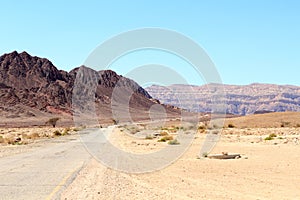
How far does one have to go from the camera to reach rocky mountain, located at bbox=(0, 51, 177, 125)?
139500 millimetres

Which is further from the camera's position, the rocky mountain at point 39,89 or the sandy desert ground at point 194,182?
the rocky mountain at point 39,89

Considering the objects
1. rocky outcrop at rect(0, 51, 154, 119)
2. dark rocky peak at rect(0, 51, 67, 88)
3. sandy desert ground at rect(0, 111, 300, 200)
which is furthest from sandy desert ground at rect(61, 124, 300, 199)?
dark rocky peak at rect(0, 51, 67, 88)

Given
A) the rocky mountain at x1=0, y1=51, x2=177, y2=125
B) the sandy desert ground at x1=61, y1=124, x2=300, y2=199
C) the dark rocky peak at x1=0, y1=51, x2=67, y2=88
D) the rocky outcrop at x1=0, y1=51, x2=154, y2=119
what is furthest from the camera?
the dark rocky peak at x1=0, y1=51, x2=67, y2=88

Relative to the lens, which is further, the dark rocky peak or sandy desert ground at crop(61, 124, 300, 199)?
the dark rocky peak

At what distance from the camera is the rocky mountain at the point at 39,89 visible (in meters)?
140

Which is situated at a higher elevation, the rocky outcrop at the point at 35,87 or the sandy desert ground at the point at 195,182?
the rocky outcrop at the point at 35,87

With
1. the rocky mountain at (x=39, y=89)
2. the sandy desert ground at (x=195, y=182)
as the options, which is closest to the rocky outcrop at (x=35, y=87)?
the rocky mountain at (x=39, y=89)

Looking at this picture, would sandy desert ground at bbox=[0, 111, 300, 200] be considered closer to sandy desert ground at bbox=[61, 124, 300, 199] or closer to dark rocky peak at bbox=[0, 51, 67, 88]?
sandy desert ground at bbox=[61, 124, 300, 199]

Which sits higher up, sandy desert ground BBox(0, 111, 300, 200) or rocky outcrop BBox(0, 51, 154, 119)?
rocky outcrop BBox(0, 51, 154, 119)

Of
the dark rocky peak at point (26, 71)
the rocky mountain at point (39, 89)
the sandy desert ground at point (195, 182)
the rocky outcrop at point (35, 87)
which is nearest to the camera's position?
the sandy desert ground at point (195, 182)

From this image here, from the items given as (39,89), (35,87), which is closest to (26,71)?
(35,87)

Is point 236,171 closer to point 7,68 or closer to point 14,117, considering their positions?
point 14,117

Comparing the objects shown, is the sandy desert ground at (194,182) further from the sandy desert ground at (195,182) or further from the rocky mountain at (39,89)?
the rocky mountain at (39,89)

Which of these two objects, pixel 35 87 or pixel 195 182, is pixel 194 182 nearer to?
pixel 195 182
